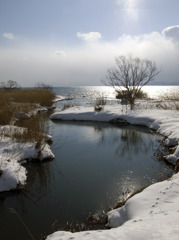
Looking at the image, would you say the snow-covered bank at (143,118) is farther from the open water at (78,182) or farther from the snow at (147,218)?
the snow at (147,218)

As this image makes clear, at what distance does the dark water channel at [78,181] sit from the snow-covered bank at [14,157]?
0.25 metres

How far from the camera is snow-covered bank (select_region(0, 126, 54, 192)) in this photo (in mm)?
4536

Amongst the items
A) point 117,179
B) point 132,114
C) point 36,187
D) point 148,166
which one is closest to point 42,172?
point 36,187

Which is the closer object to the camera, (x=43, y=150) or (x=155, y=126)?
(x=43, y=150)

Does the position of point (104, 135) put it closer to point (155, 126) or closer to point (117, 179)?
point (155, 126)

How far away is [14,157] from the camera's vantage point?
5641 millimetres

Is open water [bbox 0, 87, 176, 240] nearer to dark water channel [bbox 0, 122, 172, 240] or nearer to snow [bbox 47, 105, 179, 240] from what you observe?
dark water channel [bbox 0, 122, 172, 240]

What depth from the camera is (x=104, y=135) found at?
9703mm

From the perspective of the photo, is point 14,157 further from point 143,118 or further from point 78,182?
point 143,118

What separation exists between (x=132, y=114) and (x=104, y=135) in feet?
12.7

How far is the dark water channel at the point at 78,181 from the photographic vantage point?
353 centimetres

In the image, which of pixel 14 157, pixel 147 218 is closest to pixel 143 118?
pixel 14 157

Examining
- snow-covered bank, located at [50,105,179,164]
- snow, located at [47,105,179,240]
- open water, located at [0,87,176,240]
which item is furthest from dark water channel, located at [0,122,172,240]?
snow-covered bank, located at [50,105,179,164]

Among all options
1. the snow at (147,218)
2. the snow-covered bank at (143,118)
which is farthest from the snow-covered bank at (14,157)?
the snow-covered bank at (143,118)
